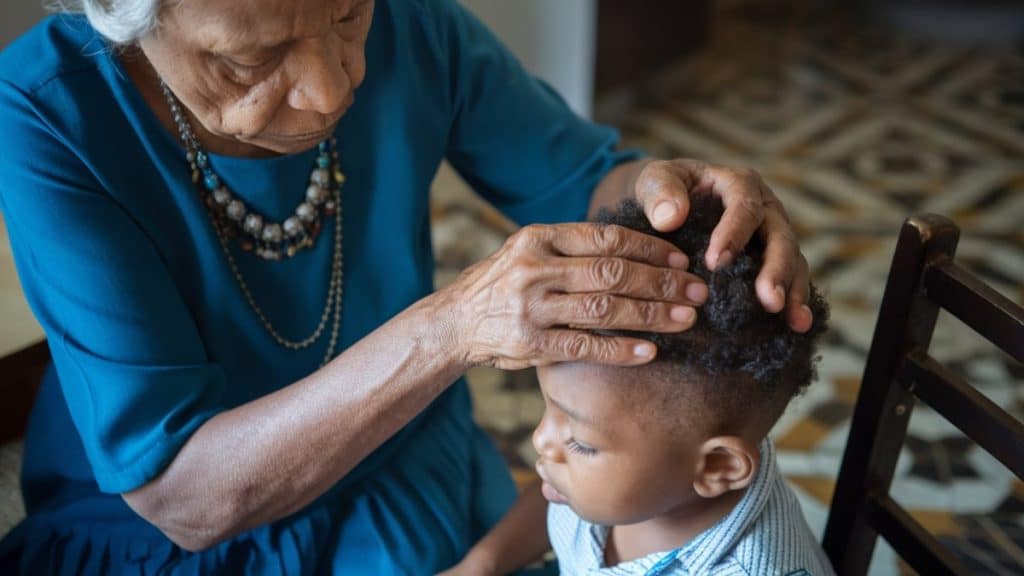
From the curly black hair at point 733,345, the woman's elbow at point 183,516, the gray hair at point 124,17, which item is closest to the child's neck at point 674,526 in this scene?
Answer: the curly black hair at point 733,345

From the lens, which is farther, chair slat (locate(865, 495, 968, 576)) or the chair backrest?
chair slat (locate(865, 495, 968, 576))

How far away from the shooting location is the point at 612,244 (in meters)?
0.92

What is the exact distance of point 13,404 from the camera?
1.47 meters

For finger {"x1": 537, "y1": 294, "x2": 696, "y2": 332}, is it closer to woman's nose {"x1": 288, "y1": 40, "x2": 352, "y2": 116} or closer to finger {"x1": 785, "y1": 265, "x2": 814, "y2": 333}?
finger {"x1": 785, "y1": 265, "x2": 814, "y2": 333}

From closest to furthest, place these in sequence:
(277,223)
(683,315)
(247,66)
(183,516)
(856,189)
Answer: (683,315) < (247,66) < (183,516) < (277,223) < (856,189)

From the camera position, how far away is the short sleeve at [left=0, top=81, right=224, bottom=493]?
1.04 meters

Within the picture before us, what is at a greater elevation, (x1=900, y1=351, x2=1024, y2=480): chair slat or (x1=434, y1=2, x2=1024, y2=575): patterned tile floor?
(x1=900, y1=351, x2=1024, y2=480): chair slat

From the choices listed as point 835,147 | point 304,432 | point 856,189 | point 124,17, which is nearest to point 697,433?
point 304,432

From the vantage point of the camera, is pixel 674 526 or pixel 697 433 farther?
pixel 674 526

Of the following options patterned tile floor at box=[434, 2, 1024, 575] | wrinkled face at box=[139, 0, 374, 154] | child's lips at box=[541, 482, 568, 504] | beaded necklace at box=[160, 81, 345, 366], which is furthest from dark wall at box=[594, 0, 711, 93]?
child's lips at box=[541, 482, 568, 504]

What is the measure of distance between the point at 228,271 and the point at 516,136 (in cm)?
43

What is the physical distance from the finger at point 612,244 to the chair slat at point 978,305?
0.26 m

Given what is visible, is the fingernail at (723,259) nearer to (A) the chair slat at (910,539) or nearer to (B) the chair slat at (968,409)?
(B) the chair slat at (968,409)

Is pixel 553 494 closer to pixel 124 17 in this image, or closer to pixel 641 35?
pixel 124 17
